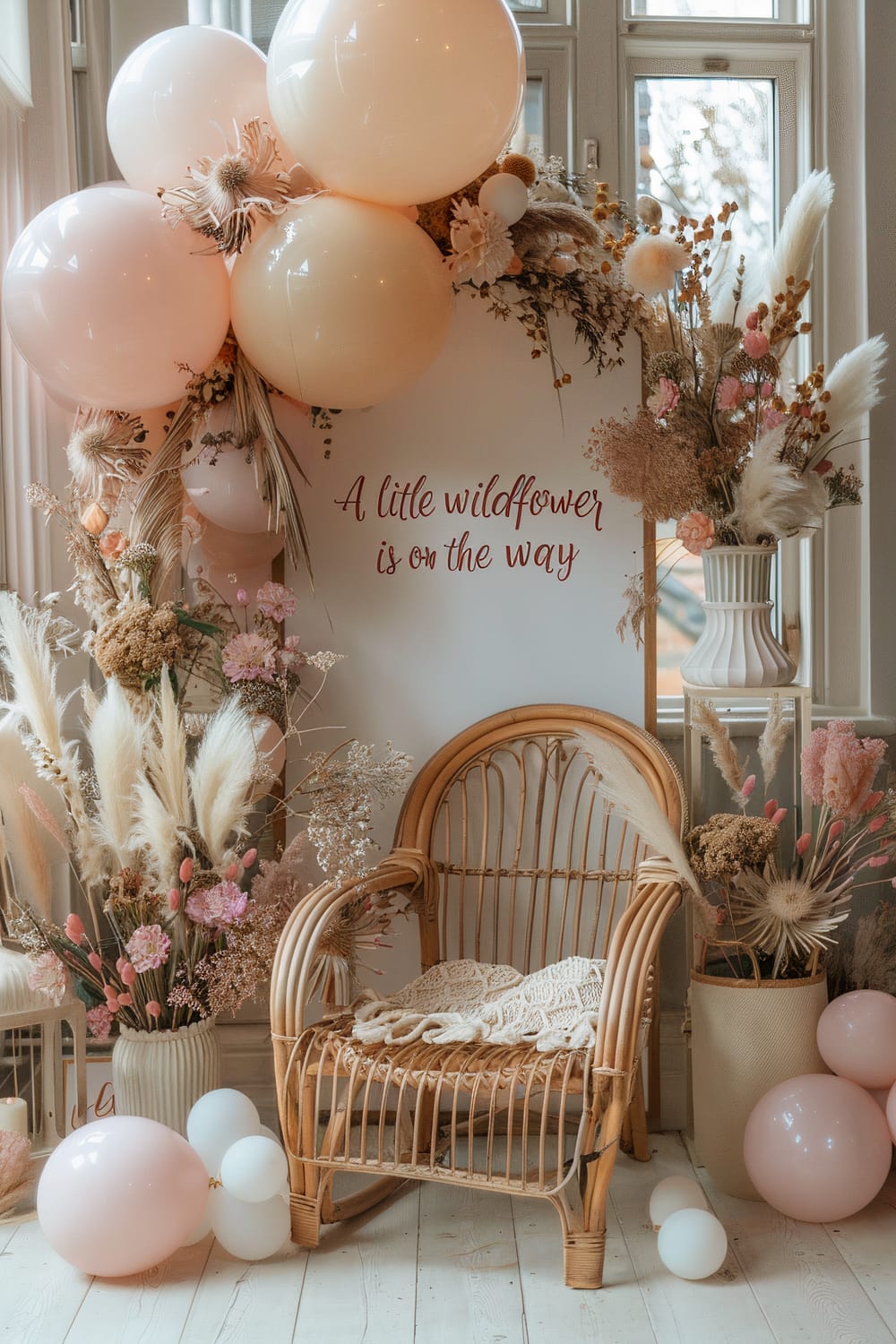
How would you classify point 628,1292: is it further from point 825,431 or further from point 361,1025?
point 825,431

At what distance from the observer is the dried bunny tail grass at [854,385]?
2271mm

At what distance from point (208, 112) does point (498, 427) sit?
2.81 feet

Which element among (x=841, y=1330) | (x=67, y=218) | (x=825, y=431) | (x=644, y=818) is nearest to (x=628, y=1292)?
(x=841, y=1330)

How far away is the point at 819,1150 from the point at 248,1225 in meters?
0.98

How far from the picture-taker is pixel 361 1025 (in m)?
2.02

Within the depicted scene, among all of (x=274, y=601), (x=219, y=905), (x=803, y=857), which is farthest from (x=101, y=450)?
(x=803, y=857)

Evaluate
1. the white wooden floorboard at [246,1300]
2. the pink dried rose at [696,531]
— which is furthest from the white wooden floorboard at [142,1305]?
the pink dried rose at [696,531]

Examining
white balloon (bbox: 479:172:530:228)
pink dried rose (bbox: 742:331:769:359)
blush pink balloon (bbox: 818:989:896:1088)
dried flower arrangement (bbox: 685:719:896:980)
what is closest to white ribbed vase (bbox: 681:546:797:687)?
dried flower arrangement (bbox: 685:719:896:980)

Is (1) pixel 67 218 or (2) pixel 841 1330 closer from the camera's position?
(2) pixel 841 1330

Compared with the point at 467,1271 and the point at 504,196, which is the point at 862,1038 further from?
the point at 504,196

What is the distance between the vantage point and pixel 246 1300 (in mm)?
1890

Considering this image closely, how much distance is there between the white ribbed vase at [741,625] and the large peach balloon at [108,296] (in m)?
1.11

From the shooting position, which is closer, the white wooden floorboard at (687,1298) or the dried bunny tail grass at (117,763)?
the white wooden floorboard at (687,1298)

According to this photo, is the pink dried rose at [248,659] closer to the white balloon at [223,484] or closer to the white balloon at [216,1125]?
the white balloon at [223,484]
